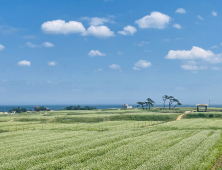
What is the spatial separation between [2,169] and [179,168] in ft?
62.5

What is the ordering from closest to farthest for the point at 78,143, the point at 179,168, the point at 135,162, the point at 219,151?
the point at 179,168 → the point at 135,162 → the point at 219,151 → the point at 78,143

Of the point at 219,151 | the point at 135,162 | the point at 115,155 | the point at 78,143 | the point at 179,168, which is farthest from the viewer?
the point at 78,143

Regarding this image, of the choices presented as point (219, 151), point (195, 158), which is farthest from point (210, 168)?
point (219, 151)

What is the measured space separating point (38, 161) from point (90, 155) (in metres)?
6.43

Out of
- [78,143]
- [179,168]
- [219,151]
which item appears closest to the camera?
[179,168]

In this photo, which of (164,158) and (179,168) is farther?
(164,158)

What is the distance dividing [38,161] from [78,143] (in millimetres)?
10873

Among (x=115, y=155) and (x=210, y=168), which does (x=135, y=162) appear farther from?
(x=210, y=168)

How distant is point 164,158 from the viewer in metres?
26.2

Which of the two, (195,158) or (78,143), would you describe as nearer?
(195,158)

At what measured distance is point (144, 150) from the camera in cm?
3080

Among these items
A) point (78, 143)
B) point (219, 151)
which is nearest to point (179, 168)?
point (219, 151)

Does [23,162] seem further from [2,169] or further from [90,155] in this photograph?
[90,155]

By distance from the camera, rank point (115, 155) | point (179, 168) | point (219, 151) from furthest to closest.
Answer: point (219, 151) < point (115, 155) < point (179, 168)
